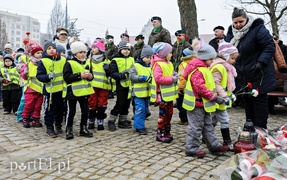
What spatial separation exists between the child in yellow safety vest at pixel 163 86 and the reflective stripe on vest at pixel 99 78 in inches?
47.3

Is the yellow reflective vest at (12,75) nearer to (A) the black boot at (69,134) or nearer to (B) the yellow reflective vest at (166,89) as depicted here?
(A) the black boot at (69,134)

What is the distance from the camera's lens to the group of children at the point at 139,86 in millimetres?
4277

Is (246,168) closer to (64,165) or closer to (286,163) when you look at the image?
(286,163)

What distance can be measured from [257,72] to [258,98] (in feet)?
1.41

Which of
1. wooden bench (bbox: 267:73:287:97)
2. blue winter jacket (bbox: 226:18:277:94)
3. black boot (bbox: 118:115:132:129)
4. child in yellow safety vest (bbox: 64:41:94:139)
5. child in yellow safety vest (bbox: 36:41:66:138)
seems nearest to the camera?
blue winter jacket (bbox: 226:18:277:94)

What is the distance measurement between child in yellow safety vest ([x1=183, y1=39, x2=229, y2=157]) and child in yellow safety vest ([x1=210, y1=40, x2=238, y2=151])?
23cm

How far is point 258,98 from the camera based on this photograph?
15.0 feet

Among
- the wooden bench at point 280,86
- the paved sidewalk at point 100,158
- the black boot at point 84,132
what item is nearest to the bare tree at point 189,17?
the wooden bench at point 280,86

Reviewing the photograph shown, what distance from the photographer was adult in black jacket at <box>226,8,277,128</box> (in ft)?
14.6

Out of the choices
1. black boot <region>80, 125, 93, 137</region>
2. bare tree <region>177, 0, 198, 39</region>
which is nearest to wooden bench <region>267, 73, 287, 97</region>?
bare tree <region>177, 0, 198, 39</region>

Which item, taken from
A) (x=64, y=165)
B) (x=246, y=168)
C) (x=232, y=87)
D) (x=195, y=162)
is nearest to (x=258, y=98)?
(x=232, y=87)

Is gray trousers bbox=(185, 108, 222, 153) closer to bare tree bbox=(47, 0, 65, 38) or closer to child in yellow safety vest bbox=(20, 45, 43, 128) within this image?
child in yellow safety vest bbox=(20, 45, 43, 128)

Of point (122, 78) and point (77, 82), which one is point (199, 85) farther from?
point (77, 82)

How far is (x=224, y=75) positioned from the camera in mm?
4492
